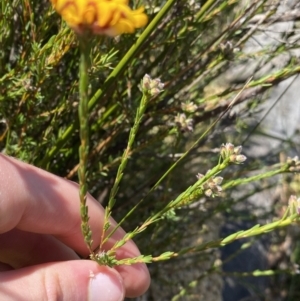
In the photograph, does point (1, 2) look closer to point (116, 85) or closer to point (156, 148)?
point (116, 85)

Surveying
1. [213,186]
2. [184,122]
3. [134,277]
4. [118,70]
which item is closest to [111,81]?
[118,70]

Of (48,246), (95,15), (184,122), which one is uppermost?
(95,15)

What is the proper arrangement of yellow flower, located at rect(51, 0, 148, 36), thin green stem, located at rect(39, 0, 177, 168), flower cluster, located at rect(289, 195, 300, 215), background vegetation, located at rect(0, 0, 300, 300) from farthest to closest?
background vegetation, located at rect(0, 0, 300, 300), thin green stem, located at rect(39, 0, 177, 168), flower cluster, located at rect(289, 195, 300, 215), yellow flower, located at rect(51, 0, 148, 36)

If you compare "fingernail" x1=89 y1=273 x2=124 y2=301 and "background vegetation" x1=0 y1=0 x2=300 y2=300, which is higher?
"background vegetation" x1=0 y1=0 x2=300 y2=300

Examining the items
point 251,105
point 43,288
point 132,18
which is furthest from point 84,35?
point 251,105

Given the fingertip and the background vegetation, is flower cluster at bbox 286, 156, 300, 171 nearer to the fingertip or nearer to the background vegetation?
the background vegetation

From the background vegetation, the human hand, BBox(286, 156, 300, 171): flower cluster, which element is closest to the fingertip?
the human hand

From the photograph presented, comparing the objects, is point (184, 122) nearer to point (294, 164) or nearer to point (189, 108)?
point (189, 108)

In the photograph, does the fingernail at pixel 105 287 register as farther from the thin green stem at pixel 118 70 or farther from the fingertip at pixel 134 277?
the thin green stem at pixel 118 70
